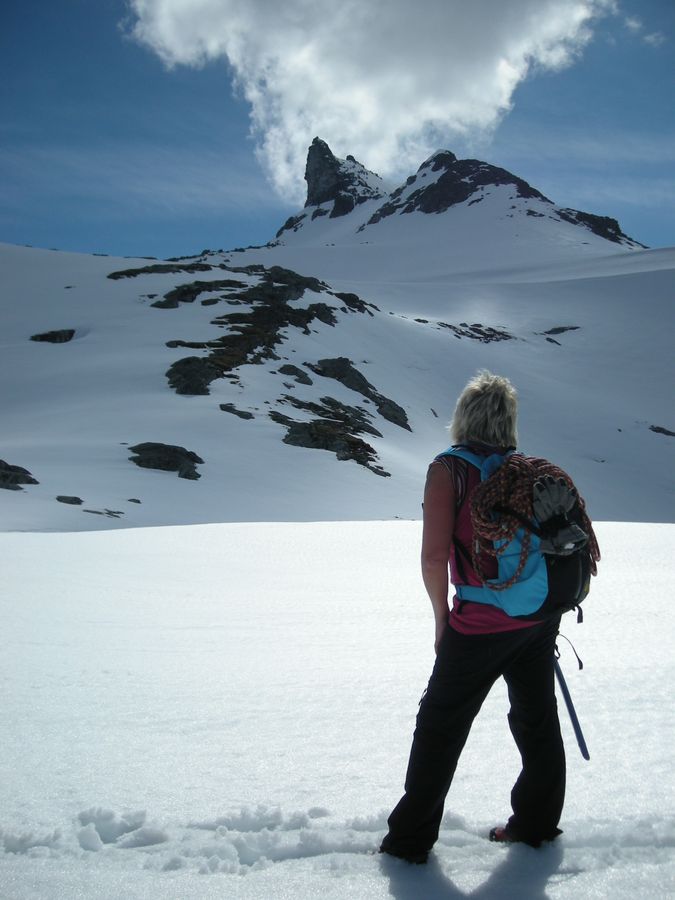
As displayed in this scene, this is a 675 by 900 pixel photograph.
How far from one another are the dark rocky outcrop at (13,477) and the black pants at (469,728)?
18.4 meters

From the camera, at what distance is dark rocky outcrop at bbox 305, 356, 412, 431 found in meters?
37.5

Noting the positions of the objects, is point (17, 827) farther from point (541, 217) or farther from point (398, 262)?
point (541, 217)

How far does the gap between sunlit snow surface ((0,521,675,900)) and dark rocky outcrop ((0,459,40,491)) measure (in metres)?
13.9

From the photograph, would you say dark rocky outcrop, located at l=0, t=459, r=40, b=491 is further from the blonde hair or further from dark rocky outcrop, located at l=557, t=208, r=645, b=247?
dark rocky outcrop, located at l=557, t=208, r=645, b=247

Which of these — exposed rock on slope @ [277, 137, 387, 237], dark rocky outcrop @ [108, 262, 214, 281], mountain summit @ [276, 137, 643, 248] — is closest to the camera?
dark rocky outcrop @ [108, 262, 214, 281]

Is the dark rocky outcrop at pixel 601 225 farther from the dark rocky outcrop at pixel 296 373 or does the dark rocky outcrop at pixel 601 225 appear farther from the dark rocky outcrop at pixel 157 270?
the dark rocky outcrop at pixel 296 373

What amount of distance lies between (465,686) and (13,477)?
19302mm

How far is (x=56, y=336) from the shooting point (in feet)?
136

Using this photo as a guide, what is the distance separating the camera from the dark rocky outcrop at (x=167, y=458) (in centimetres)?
2323

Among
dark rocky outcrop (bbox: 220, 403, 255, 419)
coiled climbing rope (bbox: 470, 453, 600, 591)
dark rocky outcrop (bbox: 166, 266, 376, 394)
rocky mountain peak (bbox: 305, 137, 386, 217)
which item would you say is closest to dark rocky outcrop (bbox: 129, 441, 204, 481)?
dark rocky outcrop (bbox: 220, 403, 255, 419)

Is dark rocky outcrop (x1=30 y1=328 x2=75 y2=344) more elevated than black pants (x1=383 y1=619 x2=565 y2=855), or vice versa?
dark rocky outcrop (x1=30 y1=328 x2=75 y2=344)

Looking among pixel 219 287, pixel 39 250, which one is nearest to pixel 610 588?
pixel 219 287

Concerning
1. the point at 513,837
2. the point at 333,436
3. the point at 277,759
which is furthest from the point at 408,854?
the point at 333,436

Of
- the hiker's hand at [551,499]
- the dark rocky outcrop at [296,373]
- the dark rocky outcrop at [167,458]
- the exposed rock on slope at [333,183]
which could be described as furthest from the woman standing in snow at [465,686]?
the exposed rock on slope at [333,183]
